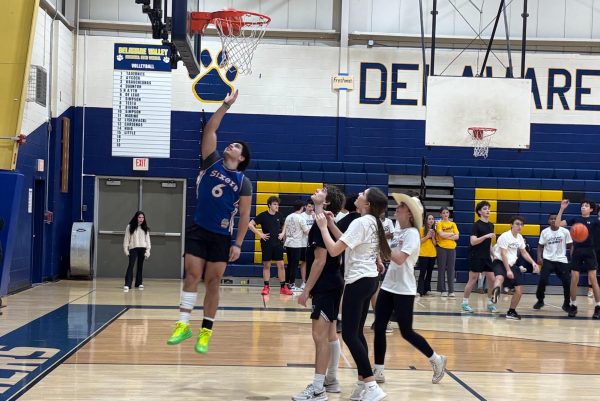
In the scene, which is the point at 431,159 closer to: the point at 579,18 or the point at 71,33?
the point at 579,18

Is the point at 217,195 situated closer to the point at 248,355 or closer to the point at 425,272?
the point at 248,355

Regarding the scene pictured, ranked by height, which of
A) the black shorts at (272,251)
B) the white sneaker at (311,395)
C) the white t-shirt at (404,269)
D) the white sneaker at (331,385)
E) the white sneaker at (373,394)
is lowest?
the white sneaker at (331,385)

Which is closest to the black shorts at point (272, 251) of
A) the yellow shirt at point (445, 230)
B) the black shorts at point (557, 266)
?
the yellow shirt at point (445, 230)

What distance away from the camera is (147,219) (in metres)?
18.5

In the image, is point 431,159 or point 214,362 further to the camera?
point 431,159

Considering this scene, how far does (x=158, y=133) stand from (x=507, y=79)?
790 centimetres

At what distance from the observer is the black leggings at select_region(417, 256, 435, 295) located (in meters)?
15.9

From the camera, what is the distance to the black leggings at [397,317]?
699 cm

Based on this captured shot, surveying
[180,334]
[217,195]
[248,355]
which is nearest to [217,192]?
[217,195]

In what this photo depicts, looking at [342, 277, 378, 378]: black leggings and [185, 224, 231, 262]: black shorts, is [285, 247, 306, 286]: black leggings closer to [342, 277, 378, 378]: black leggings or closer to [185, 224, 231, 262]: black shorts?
[185, 224, 231, 262]: black shorts

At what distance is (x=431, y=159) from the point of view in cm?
1867

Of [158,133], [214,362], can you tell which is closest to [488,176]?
[158,133]

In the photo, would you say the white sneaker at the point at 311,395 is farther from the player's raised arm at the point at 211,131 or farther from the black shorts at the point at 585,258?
the black shorts at the point at 585,258

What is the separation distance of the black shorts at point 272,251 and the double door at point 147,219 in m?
3.70
